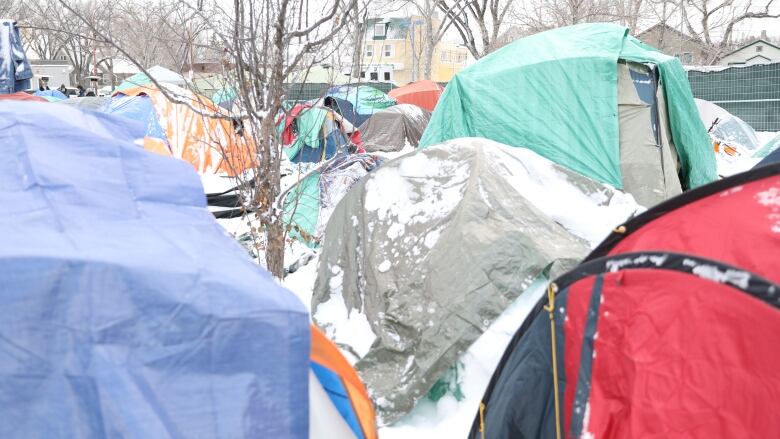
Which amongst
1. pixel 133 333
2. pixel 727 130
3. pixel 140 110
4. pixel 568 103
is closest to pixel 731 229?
pixel 133 333

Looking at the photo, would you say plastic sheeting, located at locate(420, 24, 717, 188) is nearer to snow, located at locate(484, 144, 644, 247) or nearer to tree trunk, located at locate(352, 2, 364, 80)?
snow, located at locate(484, 144, 644, 247)

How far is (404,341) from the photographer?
4.13m

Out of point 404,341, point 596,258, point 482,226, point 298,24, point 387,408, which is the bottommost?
point 387,408

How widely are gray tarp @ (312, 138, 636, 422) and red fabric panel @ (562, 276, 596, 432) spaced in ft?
4.24

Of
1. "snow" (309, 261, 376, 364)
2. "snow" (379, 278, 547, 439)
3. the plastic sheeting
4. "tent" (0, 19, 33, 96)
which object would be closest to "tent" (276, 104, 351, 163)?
the plastic sheeting

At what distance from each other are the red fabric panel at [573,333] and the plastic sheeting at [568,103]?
4.99m

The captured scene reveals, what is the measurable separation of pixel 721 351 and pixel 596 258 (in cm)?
62

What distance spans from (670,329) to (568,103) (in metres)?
5.58

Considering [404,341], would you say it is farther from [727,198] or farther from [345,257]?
[727,198]

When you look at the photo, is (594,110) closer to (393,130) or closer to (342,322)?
(342,322)

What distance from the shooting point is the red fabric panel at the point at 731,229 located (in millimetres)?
2162

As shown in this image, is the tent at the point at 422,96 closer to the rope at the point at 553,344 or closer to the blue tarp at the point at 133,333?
the rope at the point at 553,344

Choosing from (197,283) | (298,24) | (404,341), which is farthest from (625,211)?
(197,283)

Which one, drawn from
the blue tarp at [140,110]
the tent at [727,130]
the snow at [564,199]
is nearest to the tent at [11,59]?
the blue tarp at [140,110]
